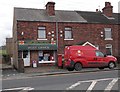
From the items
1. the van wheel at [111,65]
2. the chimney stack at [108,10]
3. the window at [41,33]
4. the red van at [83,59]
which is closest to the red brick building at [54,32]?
the window at [41,33]

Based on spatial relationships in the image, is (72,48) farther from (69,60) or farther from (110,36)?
(110,36)

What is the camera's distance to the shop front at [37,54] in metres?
31.8

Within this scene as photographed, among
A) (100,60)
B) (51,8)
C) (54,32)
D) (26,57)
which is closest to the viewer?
(100,60)

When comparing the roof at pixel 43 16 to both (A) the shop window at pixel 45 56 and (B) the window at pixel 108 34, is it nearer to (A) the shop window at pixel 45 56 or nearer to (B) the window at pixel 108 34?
(B) the window at pixel 108 34

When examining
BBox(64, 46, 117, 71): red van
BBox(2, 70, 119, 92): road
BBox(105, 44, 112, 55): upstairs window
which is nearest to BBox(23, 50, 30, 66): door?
BBox(64, 46, 117, 71): red van

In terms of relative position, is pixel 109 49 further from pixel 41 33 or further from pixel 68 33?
pixel 41 33

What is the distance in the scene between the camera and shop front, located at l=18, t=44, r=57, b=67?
31750 mm

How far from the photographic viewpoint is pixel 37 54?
32.5 m

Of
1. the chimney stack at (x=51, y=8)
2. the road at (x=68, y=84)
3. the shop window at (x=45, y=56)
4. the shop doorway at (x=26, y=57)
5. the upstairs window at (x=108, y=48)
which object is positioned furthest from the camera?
the upstairs window at (x=108, y=48)

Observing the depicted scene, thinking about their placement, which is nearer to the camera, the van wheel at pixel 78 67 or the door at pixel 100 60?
the van wheel at pixel 78 67

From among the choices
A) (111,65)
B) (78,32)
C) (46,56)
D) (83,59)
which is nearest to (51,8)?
(78,32)

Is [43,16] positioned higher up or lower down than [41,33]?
higher up

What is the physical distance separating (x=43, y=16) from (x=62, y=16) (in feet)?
9.05

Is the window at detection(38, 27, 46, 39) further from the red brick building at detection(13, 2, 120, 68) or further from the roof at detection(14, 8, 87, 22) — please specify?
the roof at detection(14, 8, 87, 22)
